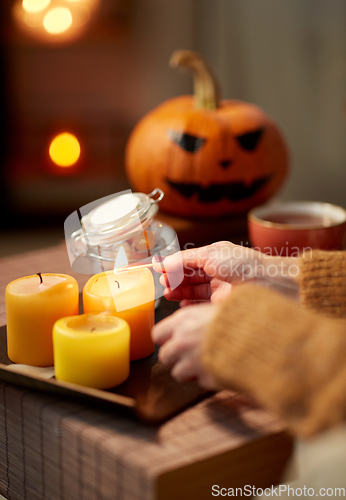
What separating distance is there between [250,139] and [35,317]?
663 millimetres

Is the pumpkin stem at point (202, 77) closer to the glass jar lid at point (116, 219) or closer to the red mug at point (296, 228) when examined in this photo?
the red mug at point (296, 228)

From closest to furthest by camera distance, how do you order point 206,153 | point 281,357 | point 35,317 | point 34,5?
point 281,357 → point 35,317 → point 206,153 → point 34,5

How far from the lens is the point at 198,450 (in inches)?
14.0

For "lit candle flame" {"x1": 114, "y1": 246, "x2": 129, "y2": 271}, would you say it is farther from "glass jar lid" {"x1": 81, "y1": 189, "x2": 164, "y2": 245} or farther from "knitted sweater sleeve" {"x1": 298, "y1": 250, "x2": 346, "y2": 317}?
"knitted sweater sleeve" {"x1": 298, "y1": 250, "x2": 346, "y2": 317}

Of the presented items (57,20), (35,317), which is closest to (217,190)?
(35,317)

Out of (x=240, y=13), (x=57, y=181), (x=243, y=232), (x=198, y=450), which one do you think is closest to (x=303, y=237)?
(x=243, y=232)

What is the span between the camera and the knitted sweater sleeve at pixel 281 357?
330 millimetres

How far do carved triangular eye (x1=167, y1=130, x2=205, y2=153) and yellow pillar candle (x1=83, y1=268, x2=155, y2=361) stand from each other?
1.66 feet

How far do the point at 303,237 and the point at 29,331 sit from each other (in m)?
0.46

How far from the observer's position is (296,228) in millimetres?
748

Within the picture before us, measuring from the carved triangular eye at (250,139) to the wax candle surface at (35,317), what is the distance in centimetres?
60

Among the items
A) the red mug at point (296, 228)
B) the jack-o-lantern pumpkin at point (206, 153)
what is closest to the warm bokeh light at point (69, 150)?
the jack-o-lantern pumpkin at point (206, 153)

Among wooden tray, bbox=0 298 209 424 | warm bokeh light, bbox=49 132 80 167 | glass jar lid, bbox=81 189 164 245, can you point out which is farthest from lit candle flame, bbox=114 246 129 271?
warm bokeh light, bbox=49 132 80 167

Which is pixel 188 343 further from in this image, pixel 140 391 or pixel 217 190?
pixel 217 190
